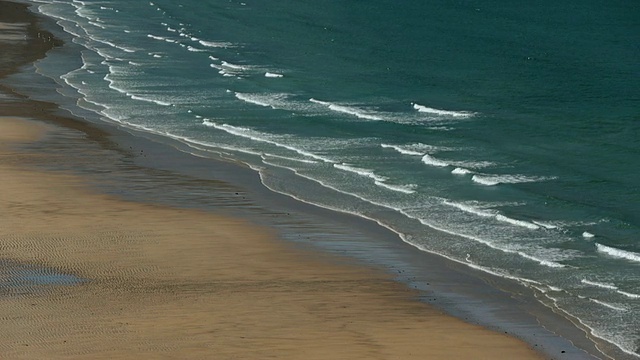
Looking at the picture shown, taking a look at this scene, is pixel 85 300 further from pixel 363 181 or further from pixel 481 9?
pixel 481 9

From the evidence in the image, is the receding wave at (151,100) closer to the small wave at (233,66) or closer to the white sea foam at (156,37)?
the small wave at (233,66)

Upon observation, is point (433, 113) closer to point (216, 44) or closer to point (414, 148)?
point (414, 148)

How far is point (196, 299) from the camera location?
65.0ft


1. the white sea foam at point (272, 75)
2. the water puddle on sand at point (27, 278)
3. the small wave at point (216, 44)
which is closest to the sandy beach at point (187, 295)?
the water puddle on sand at point (27, 278)

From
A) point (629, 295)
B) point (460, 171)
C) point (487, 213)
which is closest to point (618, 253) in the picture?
point (629, 295)

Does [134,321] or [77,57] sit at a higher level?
[134,321]

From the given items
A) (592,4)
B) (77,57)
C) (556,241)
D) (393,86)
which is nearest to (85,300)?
(556,241)

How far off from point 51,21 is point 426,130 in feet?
146

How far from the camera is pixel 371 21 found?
7225 cm

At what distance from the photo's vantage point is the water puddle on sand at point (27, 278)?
20266 mm

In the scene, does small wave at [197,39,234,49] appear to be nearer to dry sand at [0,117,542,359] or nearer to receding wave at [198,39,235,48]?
receding wave at [198,39,235,48]

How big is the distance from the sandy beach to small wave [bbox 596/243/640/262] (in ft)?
16.1

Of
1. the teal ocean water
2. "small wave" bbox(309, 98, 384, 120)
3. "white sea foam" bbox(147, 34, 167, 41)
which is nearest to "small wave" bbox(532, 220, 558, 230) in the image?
the teal ocean water

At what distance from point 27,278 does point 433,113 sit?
2295 centimetres
